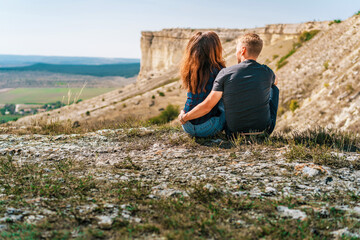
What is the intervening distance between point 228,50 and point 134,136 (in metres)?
45.5

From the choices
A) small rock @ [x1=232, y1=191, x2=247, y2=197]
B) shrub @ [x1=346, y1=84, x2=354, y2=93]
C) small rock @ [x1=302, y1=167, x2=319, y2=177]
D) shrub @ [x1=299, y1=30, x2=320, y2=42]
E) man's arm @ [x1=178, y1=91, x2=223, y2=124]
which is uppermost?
shrub @ [x1=299, y1=30, x2=320, y2=42]

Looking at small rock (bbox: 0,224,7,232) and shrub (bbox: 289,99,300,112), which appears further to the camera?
shrub (bbox: 289,99,300,112)

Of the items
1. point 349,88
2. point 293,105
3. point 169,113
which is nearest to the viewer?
point 349,88

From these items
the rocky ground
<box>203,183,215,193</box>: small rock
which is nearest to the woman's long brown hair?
the rocky ground

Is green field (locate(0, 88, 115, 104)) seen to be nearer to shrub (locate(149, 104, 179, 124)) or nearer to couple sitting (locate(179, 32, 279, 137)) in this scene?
shrub (locate(149, 104, 179, 124))

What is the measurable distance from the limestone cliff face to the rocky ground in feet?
127

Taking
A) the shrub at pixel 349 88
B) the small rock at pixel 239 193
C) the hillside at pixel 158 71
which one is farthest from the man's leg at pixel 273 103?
the hillside at pixel 158 71

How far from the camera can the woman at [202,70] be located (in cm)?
489

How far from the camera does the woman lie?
16.0ft

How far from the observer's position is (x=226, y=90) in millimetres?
4676

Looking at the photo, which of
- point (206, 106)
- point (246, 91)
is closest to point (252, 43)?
point (246, 91)

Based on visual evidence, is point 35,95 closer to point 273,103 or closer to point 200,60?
point 200,60

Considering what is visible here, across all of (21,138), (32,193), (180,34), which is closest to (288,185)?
(32,193)

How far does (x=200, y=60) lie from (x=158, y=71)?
6247 cm
